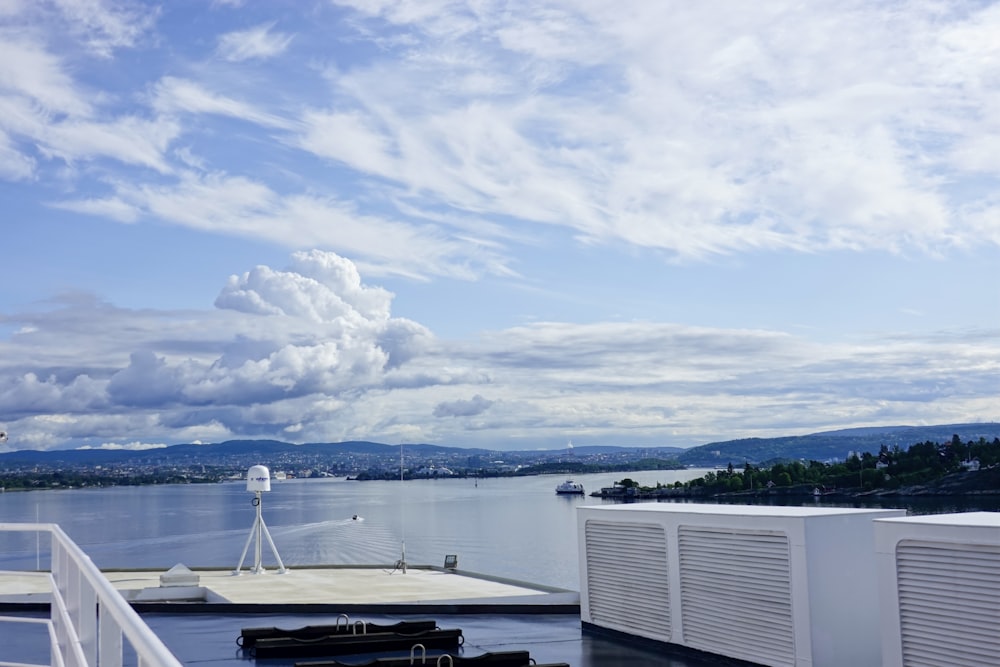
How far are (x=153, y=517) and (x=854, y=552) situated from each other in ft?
387

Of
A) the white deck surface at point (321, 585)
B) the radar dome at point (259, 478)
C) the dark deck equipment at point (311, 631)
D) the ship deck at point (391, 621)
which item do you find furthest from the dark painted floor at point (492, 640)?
the radar dome at point (259, 478)

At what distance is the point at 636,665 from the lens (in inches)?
282

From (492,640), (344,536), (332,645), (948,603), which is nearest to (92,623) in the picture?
(948,603)

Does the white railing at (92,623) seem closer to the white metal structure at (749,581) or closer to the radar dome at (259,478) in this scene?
the white metal structure at (749,581)

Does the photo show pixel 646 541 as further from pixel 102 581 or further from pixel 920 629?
pixel 102 581

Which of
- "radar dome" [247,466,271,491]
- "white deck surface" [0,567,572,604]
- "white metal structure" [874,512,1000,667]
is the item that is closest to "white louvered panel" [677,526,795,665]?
"white metal structure" [874,512,1000,667]

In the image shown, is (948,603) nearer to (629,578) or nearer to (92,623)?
(629,578)

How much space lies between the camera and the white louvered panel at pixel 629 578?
783cm

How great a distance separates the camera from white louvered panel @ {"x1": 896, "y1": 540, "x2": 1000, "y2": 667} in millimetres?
5211

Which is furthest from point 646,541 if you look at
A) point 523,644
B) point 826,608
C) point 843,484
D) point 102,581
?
point 843,484

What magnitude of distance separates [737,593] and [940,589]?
176 centimetres

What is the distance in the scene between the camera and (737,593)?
705 centimetres

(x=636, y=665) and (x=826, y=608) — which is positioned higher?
(x=826, y=608)

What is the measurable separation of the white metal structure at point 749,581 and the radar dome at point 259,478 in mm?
15527
